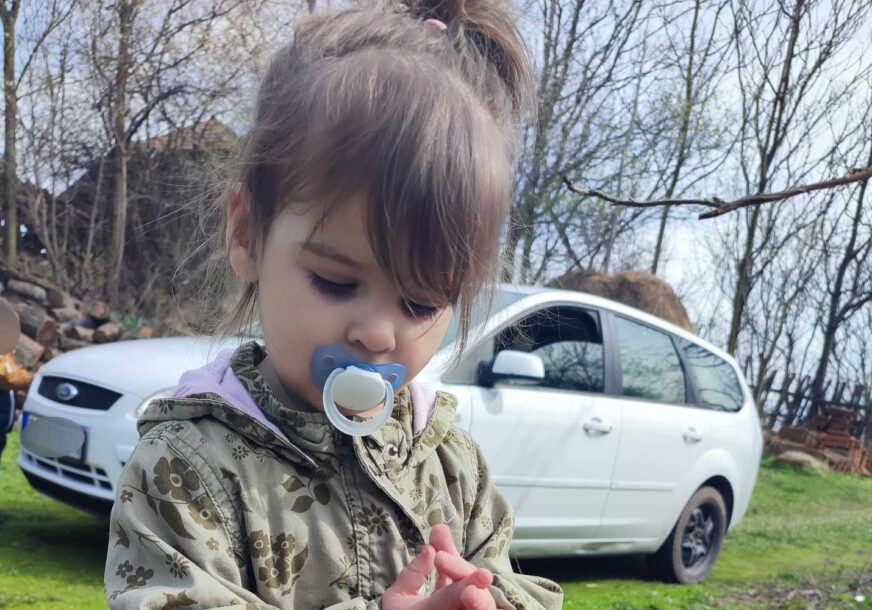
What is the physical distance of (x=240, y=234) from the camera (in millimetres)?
1192

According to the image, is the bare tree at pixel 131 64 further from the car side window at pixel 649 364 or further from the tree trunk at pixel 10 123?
the car side window at pixel 649 364

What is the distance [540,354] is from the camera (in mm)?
4438

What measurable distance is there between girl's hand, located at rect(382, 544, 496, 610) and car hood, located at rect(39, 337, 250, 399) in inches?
103

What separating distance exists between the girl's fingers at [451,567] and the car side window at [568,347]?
3225 millimetres

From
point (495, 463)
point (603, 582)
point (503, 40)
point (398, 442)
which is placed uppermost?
point (503, 40)

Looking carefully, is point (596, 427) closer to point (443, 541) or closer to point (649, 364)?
point (649, 364)

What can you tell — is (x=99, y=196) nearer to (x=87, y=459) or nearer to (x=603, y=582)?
(x=87, y=459)

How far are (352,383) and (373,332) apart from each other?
0.22 feet

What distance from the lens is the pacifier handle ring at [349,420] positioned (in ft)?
3.37

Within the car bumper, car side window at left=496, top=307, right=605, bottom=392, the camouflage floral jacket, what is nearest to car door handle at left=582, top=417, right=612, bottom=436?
car side window at left=496, top=307, right=605, bottom=392

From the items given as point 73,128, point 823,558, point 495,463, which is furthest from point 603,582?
point 73,128

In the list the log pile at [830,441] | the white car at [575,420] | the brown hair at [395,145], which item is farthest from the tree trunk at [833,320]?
the brown hair at [395,145]

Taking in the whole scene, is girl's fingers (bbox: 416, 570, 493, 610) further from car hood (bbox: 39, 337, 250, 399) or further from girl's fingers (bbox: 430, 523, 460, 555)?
car hood (bbox: 39, 337, 250, 399)

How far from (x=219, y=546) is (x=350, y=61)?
622 mm
